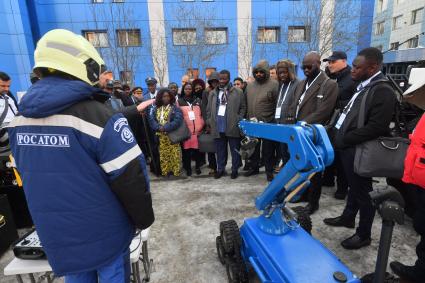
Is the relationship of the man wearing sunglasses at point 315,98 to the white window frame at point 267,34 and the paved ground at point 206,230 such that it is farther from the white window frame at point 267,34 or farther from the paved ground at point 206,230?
the white window frame at point 267,34

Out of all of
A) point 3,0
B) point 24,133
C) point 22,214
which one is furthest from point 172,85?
point 3,0

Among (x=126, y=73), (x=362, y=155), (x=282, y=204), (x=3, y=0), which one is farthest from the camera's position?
(x=126, y=73)

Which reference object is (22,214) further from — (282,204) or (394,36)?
(394,36)

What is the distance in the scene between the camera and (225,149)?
5.05 meters

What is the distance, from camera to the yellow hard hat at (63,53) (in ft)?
4.10

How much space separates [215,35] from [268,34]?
3523 mm

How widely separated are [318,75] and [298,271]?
255 centimetres

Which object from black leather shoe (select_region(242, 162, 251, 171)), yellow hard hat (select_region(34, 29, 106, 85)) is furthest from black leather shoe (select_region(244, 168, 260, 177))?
yellow hard hat (select_region(34, 29, 106, 85))

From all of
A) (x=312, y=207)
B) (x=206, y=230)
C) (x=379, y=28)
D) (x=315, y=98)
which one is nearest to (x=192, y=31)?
(x=315, y=98)

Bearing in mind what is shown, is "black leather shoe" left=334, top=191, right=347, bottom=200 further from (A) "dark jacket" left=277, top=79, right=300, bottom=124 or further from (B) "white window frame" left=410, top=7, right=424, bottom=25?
(B) "white window frame" left=410, top=7, right=424, bottom=25

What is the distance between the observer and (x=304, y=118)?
3.50 metres

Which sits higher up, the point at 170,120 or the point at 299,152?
the point at 299,152

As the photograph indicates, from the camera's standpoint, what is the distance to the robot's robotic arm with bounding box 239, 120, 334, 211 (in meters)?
1.61

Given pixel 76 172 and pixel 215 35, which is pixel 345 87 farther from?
pixel 215 35
